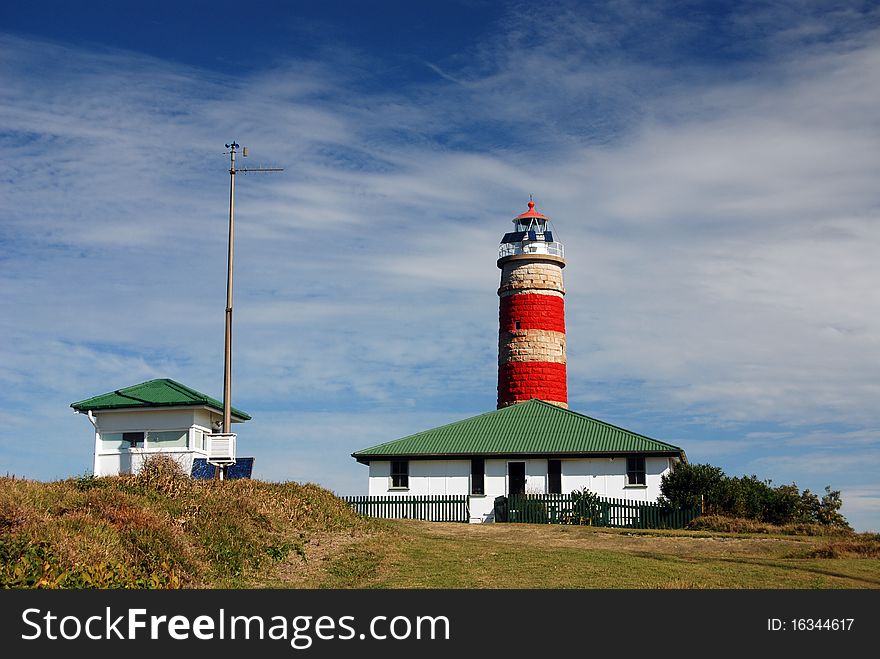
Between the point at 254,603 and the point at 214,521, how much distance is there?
794 centimetres

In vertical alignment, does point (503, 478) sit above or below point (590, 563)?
above

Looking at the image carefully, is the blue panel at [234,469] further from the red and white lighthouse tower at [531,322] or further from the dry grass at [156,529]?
the red and white lighthouse tower at [531,322]

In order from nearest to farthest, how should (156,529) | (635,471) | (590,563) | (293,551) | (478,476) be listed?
(156,529), (590,563), (293,551), (635,471), (478,476)

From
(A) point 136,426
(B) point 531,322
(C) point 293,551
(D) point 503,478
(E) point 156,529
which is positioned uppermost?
(B) point 531,322

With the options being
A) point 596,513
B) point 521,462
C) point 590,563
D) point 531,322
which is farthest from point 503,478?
point 590,563

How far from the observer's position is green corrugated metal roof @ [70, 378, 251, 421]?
3497cm

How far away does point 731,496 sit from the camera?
119ft

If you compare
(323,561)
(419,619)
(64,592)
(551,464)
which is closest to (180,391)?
(551,464)

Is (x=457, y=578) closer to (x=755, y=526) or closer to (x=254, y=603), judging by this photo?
(x=254, y=603)

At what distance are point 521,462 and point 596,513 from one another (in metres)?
5.08

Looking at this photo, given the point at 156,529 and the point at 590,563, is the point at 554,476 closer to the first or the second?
the point at 590,563

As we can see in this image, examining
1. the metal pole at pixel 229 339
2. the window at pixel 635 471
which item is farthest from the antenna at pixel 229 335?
the window at pixel 635 471

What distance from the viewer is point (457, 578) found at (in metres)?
19.0

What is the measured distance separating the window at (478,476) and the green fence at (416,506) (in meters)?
2.34
